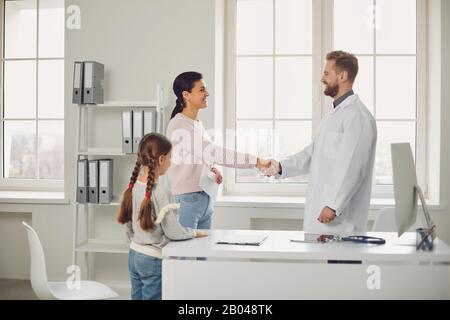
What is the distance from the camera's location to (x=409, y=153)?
235 cm

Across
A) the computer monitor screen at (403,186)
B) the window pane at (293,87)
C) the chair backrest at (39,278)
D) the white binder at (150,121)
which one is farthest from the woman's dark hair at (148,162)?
the window pane at (293,87)

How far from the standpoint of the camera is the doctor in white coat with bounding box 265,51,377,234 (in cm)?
275

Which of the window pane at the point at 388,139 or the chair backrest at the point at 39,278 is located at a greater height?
the window pane at the point at 388,139

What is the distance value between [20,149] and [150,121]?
1.43 metres

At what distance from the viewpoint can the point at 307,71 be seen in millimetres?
4316

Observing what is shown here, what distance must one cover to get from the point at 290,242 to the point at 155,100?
200 cm

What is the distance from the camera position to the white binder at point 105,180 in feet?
12.8

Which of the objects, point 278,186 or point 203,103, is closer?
point 203,103

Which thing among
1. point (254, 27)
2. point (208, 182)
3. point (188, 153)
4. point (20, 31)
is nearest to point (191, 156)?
point (188, 153)

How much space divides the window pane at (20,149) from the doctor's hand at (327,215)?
9.05 ft

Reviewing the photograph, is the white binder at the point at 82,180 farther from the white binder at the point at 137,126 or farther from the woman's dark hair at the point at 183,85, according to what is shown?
the woman's dark hair at the point at 183,85
